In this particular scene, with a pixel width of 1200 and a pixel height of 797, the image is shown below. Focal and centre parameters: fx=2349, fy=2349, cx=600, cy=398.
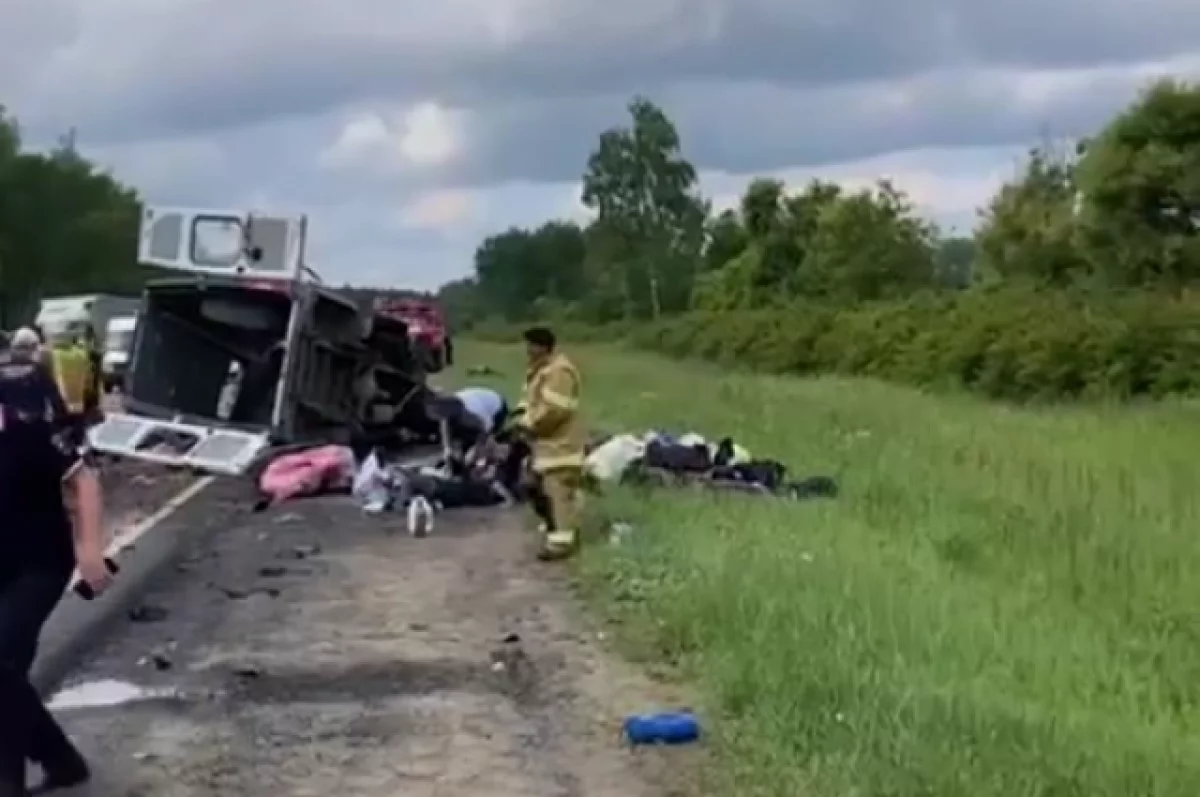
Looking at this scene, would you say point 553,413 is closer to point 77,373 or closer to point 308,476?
point 308,476

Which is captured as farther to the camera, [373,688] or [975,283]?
[975,283]

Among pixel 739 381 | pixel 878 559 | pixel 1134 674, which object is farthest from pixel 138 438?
pixel 739 381

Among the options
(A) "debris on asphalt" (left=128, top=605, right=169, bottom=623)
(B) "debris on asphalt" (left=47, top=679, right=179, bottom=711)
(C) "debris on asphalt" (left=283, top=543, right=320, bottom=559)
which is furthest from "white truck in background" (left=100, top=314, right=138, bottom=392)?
(B) "debris on asphalt" (left=47, top=679, right=179, bottom=711)

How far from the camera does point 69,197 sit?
102375 millimetres

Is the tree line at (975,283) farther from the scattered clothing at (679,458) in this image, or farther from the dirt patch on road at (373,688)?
the dirt patch on road at (373,688)

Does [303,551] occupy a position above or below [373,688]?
below

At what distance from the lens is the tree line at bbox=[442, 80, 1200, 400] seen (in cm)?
4150

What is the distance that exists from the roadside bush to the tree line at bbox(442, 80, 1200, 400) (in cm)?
4

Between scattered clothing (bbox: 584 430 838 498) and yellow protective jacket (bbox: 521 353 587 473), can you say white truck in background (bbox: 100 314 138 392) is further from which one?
yellow protective jacket (bbox: 521 353 587 473)

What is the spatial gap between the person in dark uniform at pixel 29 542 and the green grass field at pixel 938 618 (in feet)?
8.12

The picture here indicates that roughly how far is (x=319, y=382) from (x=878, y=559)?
10.8 m

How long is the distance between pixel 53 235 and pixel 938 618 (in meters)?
90.9

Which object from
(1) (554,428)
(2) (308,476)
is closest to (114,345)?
(2) (308,476)

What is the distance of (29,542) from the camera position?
27.1 ft
